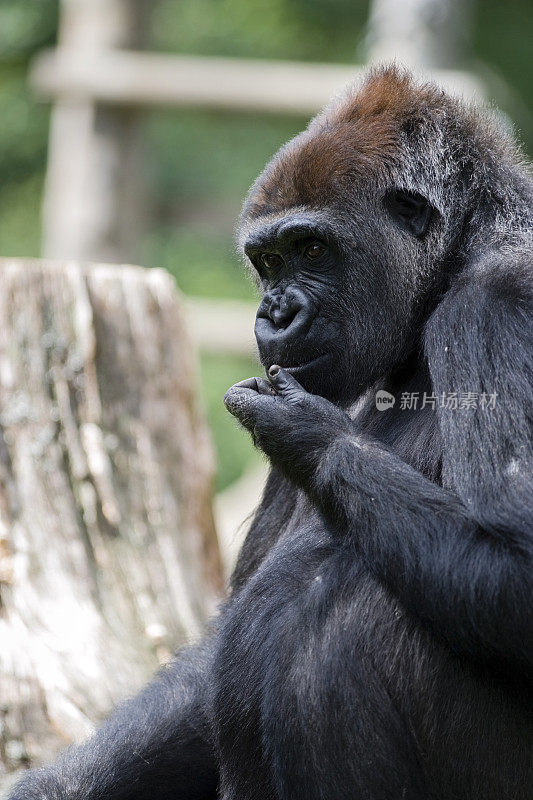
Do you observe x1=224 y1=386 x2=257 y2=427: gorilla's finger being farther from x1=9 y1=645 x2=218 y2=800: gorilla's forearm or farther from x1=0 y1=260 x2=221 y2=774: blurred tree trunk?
x1=0 y1=260 x2=221 y2=774: blurred tree trunk

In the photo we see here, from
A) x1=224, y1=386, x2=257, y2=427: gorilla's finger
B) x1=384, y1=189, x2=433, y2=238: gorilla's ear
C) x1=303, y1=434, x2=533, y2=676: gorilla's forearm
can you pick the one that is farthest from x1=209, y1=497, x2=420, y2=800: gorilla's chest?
x1=384, y1=189, x2=433, y2=238: gorilla's ear

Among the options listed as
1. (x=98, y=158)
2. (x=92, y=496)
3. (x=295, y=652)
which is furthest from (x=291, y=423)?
(x=98, y=158)

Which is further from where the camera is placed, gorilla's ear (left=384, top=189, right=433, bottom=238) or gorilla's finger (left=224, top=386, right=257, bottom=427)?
gorilla's ear (left=384, top=189, right=433, bottom=238)

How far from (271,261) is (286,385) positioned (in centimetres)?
57

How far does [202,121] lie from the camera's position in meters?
14.5

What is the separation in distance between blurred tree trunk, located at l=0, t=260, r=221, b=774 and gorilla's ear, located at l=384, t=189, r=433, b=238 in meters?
1.80

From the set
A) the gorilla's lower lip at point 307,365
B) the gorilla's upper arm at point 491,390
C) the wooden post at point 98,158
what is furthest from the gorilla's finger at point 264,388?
the wooden post at point 98,158

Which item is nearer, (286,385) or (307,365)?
(286,385)

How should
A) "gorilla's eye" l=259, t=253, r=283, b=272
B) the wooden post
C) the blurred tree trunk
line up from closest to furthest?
"gorilla's eye" l=259, t=253, r=283, b=272, the blurred tree trunk, the wooden post

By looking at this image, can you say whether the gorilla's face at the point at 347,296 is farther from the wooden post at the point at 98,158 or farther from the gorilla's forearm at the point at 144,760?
the wooden post at the point at 98,158

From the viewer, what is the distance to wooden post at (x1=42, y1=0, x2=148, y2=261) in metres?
8.87

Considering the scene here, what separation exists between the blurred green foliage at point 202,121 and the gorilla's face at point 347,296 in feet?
35.4

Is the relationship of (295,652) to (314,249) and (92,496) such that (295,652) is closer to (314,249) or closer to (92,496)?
(314,249)

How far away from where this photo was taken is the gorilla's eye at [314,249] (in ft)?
10.8
